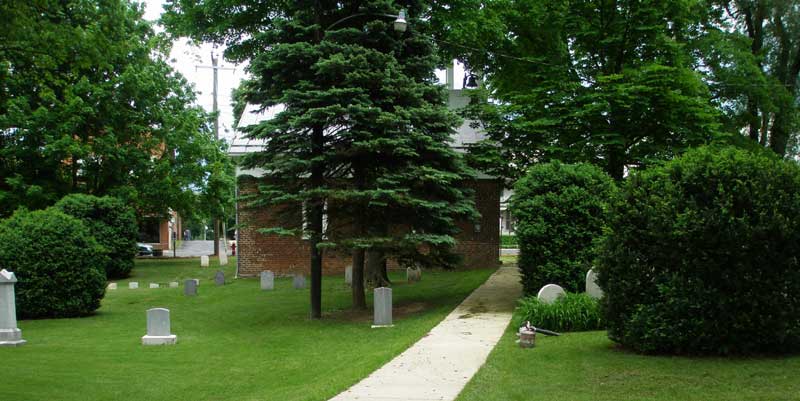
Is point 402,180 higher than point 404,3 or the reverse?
the reverse

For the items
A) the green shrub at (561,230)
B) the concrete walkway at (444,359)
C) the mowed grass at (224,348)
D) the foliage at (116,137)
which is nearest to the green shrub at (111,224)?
the foliage at (116,137)

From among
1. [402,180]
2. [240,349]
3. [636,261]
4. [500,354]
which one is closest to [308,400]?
[500,354]

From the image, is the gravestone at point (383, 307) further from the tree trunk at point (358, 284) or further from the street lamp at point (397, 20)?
the street lamp at point (397, 20)

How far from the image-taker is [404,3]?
17422mm

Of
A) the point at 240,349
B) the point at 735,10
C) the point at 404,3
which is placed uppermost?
the point at 735,10

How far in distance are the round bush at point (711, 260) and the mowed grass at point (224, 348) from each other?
12.2 feet

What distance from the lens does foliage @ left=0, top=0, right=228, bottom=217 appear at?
100ft

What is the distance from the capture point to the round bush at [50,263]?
17.4 metres

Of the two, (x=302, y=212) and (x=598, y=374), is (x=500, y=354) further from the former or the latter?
(x=302, y=212)

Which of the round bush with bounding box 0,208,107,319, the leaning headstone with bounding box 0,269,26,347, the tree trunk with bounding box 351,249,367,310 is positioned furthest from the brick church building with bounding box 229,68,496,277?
the leaning headstone with bounding box 0,269,26,347

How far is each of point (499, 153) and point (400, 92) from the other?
5.51 m

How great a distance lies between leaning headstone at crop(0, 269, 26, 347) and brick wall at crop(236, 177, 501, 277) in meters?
12.7

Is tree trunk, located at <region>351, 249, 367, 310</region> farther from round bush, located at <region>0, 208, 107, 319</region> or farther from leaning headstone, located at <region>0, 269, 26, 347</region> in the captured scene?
leaning headstone, located at <region>0, 269, 26, 347</region>

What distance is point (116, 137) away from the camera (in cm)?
3300
